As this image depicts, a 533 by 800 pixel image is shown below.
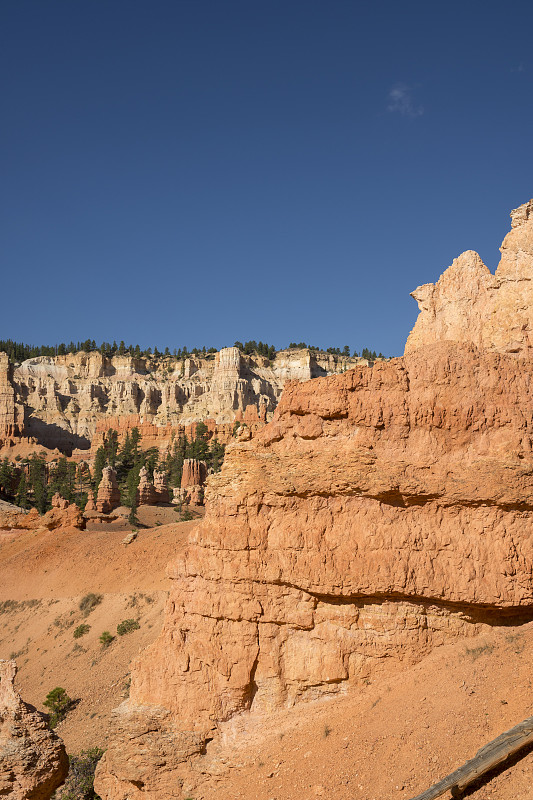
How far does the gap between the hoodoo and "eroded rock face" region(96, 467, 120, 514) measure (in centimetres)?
3854

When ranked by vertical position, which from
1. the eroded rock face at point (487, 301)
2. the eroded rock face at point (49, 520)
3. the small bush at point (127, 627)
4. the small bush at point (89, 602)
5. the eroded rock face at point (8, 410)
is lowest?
the small bush at point (127, 627)

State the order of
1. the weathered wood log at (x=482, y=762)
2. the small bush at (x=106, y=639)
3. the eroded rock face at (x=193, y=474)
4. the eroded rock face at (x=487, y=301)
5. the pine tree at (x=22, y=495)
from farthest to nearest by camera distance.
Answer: the eroded rock face at (x=193, y=474)
the pine tree at (x=22, y=495)
the small bush at (x=106, y=639)
the eroded rock face at (x=487, y=301)
the weathered wood log at (x=482, y=762)

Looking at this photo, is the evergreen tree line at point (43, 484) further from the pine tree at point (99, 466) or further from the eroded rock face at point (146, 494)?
the eroded rock face at point (146, 494)

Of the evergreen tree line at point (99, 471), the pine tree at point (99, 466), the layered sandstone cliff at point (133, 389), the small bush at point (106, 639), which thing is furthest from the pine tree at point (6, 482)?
the small bush at point (106, 639)

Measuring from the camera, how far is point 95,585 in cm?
2848

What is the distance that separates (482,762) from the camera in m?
7.03

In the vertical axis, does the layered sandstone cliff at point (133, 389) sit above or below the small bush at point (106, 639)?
above

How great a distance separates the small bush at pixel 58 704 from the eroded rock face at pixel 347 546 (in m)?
9.38

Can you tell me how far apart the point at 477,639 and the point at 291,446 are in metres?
4.45

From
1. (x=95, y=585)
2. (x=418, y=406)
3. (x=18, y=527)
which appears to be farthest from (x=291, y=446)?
(x=18, y=527)

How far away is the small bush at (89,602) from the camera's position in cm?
2706

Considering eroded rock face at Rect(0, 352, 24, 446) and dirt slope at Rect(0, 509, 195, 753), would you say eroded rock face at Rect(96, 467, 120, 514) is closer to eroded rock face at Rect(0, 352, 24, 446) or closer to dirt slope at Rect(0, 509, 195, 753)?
dirt slope at Rect(0, 509, 195, 753)

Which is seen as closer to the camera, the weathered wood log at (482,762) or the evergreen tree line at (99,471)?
the weathered wood log at (482,762)

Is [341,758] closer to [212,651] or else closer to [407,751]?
[407,751]
